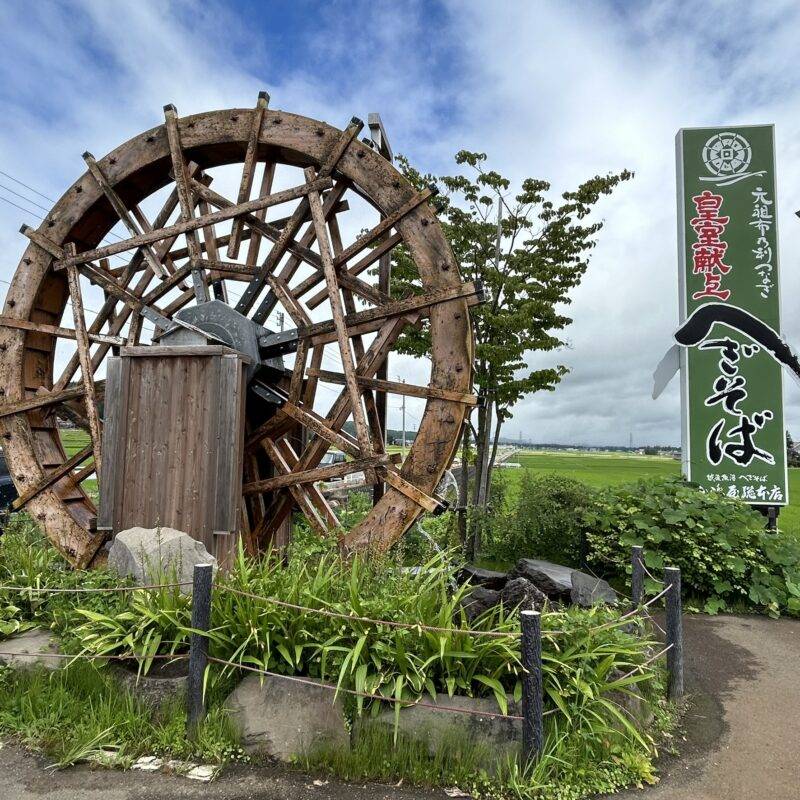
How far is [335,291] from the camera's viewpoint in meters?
5.85

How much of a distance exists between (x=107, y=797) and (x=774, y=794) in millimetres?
3506

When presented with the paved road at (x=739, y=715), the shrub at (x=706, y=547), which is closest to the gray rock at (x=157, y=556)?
the paved road at (x=739, y=715)

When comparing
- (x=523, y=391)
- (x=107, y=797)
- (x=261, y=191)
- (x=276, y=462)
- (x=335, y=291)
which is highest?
(x=261, y=191)

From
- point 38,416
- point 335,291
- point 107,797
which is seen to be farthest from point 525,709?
point 38,416

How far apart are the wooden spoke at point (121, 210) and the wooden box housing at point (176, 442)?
60.9 inches

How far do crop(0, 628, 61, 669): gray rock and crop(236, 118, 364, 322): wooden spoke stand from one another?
11.6 feet

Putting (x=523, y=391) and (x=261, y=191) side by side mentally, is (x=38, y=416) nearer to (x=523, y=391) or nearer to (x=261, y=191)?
(x=261, y=191)

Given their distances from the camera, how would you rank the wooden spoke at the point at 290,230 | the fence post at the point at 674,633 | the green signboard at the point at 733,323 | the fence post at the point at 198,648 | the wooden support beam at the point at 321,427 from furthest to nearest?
the green signboard at the point at 733,323 → the wooden spoke at the point at 290,230 → the wooden support beam at the point at 321,427 → the fence post at the point at 674,633 → the fence post at the point at 198,648

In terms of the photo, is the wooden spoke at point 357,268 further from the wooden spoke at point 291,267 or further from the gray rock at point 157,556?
the gray rock at point 157,556

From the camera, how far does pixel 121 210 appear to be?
23.4 ft

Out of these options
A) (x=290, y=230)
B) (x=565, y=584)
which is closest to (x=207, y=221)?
(x=290, y=230)

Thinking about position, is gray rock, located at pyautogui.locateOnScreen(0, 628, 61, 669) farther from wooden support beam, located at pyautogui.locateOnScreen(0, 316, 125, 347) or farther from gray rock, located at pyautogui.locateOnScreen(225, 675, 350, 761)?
wooden support beam, located at pyautogui.locateOnScreen(0, 316, 125, 347)

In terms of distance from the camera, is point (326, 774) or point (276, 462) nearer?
point (326, 774)

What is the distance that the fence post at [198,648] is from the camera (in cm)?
356
